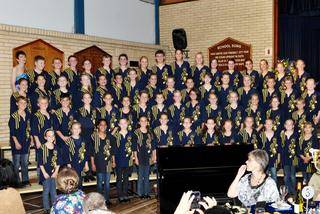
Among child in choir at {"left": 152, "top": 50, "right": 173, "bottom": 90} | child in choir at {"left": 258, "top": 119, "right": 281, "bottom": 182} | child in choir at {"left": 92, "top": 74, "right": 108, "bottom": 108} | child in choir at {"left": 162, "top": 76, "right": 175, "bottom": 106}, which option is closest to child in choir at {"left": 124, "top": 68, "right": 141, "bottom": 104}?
child in choir at {"left": 92, "top": 74, "right": 108, "bottom": 108}

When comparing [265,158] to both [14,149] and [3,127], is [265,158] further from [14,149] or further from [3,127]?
[3,127]

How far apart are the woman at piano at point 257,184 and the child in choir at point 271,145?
3767mm

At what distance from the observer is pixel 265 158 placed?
4098mm

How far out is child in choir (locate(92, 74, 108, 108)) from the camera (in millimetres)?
8262

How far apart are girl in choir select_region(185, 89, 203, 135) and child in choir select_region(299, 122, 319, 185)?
207 centimetres

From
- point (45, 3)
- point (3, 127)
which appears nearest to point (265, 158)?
point (3, 127)

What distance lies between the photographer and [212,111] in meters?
8.43

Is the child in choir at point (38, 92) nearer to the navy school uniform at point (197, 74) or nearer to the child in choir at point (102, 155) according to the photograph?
the child in choir at point (102, 155)

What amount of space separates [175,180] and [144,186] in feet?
7.30

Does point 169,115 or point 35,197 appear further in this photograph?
point 169,115

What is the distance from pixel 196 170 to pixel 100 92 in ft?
11.4

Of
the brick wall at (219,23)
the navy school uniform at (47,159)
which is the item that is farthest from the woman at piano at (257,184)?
the brick wall at (219,23)

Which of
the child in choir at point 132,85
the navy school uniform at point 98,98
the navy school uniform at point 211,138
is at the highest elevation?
the child in choir at point 132,85

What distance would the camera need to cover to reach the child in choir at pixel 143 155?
7.65 meters
